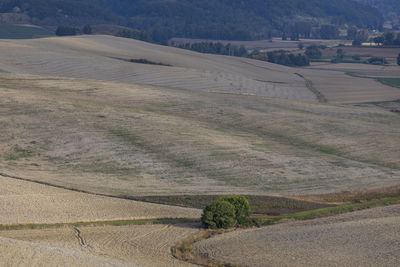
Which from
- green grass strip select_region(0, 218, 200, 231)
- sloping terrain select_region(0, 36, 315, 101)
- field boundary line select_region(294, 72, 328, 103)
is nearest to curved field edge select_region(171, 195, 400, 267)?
green grass strip select_region(0, 218, 200, 231)

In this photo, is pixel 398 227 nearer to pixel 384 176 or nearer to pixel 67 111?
pixel 384 176

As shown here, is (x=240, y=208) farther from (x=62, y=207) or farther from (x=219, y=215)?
(x=62, y=207)

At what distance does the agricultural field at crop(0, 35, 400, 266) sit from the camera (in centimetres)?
2762

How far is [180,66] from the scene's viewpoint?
109 metres

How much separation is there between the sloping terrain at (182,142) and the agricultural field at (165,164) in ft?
0.49

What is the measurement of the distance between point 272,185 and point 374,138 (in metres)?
21.5

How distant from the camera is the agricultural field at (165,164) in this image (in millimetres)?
27625

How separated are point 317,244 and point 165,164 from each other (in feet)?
67.9

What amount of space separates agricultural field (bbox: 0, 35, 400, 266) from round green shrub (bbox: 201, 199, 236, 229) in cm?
74

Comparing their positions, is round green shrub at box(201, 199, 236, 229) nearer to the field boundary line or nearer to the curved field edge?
the curved field edge

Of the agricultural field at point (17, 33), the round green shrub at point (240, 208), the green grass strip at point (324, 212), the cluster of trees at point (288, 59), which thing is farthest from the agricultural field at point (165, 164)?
the agricultural field at point (17, 33)

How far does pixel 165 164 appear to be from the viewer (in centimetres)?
4559

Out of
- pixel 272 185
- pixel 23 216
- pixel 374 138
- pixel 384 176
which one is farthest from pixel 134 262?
pixel 374 138

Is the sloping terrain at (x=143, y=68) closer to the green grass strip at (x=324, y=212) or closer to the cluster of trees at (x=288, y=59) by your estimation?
the cluster of trees at (x=288, y=59)
